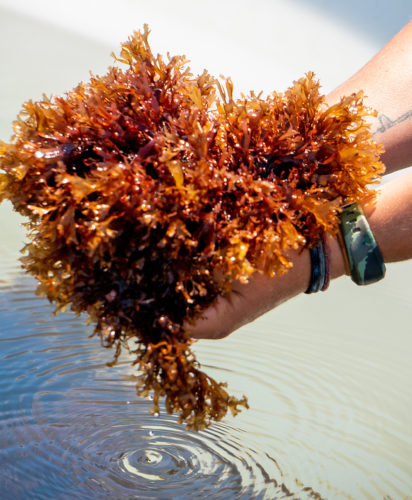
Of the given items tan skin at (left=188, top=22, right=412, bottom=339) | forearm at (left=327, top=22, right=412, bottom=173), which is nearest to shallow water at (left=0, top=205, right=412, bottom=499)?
tan skin at (left=188, top=22, right=412, bottom=339)

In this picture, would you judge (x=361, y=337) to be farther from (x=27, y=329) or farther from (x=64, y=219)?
(x=64, y=219)

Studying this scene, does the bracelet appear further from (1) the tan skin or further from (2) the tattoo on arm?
(2) the tattoo on arm

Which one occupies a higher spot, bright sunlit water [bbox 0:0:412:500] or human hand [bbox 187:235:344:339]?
human hand [bbox 187:235:344:339]

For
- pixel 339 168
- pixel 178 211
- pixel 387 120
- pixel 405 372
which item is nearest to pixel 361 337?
pixel 405 372

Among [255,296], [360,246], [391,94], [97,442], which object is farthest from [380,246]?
[97,442]

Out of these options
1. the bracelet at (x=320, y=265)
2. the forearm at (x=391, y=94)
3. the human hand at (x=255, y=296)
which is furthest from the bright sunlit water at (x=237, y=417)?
the forearm at (x=391, y=94)

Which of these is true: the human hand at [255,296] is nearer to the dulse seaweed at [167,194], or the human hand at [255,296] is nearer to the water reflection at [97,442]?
the dulse seaweed at [167,194]
